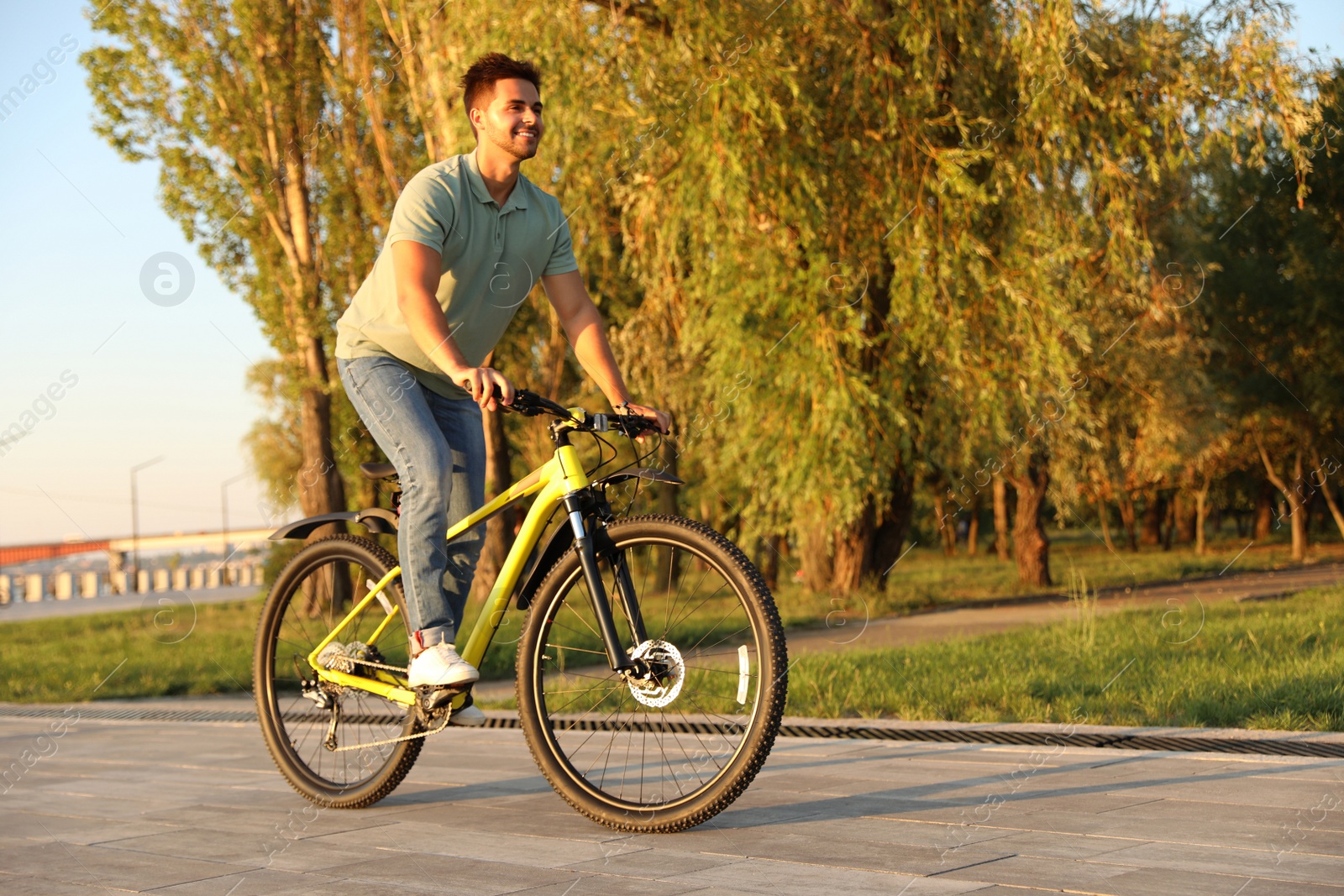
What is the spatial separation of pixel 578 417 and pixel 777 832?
4.25ft

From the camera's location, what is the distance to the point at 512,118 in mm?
4168

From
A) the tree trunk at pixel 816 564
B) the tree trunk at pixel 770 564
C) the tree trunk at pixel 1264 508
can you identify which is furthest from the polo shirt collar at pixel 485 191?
the tree trunk at pixel 1264 508

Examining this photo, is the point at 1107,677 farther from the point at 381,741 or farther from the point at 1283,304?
the point at 1283,304

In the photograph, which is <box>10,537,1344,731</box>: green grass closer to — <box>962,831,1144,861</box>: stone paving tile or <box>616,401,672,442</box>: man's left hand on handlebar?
<box>616,401,672,442</box>: man's left hand on handlebar

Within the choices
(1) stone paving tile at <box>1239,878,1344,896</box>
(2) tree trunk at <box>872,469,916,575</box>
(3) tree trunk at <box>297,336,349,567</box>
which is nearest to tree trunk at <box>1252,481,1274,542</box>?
(2) tree trunk at <box>872,469,916,575</box>

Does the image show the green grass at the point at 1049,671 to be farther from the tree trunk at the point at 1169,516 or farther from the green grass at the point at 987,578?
the tree trunk at the point at 1169,516

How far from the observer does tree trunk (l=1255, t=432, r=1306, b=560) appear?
1257 inches

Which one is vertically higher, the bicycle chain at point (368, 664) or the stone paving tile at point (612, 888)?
the bicycle chain at point (368, 664)

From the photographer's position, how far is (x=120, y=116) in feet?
68.4

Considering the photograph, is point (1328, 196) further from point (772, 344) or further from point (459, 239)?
point (459, 239)

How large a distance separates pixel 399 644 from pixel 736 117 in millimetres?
9498

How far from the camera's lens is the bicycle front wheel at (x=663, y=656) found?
3.63 metres

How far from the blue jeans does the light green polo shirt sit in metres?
0.08

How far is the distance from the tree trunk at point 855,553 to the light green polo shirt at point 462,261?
13045 mm
